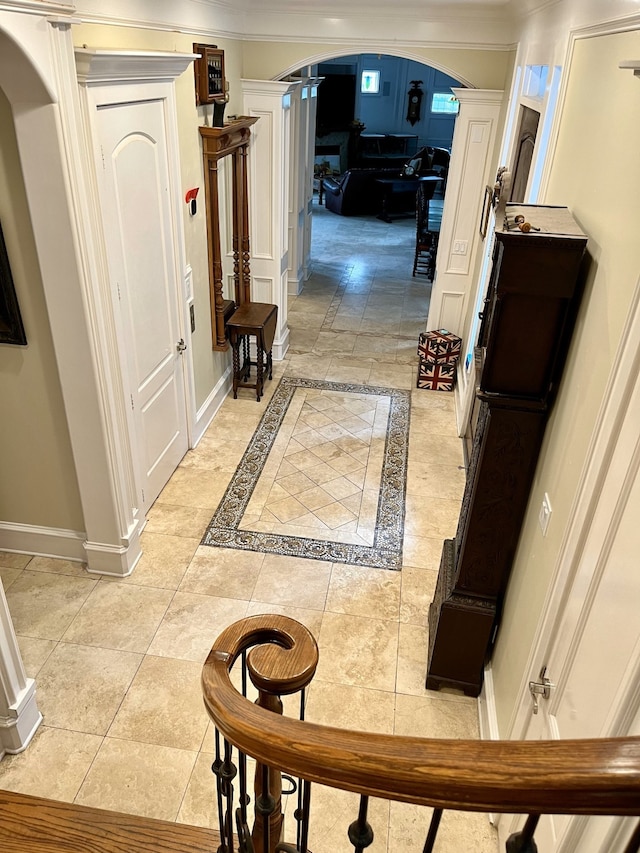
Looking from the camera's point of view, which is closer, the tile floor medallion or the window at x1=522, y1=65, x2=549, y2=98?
the window at x1=522, y1=65, x2=549, y2=98

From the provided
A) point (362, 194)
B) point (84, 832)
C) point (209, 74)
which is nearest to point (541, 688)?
point (84, 832)

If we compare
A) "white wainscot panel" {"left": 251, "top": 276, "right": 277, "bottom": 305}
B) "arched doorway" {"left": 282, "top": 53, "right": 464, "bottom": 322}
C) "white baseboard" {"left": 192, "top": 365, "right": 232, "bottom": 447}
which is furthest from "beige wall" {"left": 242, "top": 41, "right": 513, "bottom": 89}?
"arched doorway" {"left": 282, "top": 53, "right": 464, "bottom": 322}

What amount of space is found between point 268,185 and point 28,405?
3122mm

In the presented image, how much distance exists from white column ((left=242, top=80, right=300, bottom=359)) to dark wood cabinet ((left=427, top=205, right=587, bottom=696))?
3.59 metres

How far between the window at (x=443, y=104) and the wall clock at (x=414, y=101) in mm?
326

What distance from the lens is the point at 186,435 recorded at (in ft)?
15.1

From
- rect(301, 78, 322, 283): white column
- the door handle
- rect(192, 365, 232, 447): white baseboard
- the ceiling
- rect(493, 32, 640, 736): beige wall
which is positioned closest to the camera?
rect(493, 32, 640, 736): beige wall

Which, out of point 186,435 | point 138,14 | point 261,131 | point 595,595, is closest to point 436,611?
point 595,595

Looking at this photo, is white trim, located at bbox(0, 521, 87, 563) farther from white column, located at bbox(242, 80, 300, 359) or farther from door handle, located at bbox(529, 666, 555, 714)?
white column, located at bbox(242, 80, 300, 359)

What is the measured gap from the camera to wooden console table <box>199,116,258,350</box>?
4.31 m

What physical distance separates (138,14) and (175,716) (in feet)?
11.1

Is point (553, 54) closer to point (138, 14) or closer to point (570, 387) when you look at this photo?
point (570, 387)

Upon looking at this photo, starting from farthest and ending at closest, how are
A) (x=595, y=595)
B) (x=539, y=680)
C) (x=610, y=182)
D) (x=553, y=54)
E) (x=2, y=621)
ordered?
(x=553, y=54)
(x=2, y=621)
(x=539, y=680)
(x=610, y=182)
(x=595, y=595)

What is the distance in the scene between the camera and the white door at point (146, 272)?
306cm
